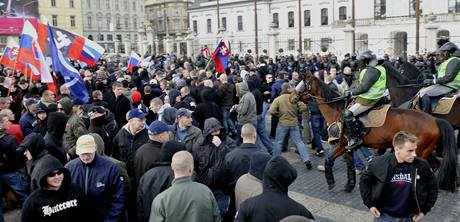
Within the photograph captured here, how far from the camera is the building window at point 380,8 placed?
46688 millimetres

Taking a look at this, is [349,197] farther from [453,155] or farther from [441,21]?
[441,21]

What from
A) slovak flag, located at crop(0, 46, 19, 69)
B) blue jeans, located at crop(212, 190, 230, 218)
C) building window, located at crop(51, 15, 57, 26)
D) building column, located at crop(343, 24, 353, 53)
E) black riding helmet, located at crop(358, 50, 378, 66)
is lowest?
blue jeans, located at crop(212, 190, 230, 218)

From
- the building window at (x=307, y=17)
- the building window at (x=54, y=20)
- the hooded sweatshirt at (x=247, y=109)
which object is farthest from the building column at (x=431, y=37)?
the building window at (x=54, y=20)

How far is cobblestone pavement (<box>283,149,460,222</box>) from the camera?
6824 mm

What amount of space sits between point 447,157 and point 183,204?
16.3 feet

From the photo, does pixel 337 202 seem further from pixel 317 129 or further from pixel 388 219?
pixel 317 129

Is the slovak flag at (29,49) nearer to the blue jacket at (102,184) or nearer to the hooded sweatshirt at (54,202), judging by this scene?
the blue jacket at (102,184)

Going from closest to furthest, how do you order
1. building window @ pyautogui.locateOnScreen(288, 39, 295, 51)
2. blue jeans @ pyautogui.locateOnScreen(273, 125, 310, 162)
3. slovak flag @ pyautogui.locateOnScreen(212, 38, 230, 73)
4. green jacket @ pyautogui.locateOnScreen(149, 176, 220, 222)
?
green jacket @ pyautogui.locateOnScreen(149, 176, 220, 222) < blue jeans @ pyautogui.locateOnScreen(273, 125, 310, 162) < slovak flag @ pyautogui.locateOnScreen(212, 38, 230, 73) < building window @ pyautogui.locateOnScreen(288, 39, 295, 51)

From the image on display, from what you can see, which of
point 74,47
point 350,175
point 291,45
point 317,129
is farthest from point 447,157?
point 291,45

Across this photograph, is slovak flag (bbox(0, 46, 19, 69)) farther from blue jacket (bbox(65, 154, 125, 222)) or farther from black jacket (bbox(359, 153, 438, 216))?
black jacket (bbox(359, 153, 438, 216))

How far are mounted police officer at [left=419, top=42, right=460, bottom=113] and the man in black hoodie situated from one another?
5.91m

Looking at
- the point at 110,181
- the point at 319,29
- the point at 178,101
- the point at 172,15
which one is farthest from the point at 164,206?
the point at 172,15

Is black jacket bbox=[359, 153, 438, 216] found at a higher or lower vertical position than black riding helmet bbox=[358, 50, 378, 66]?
lower

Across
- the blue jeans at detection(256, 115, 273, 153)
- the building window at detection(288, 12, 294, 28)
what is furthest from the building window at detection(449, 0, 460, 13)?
the blue jeans at detection(256, 115, 273, 153)
